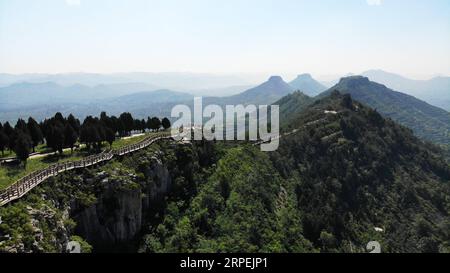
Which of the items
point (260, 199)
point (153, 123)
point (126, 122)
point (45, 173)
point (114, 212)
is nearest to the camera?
point (45, 173)

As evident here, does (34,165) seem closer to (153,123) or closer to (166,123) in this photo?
(153,123)

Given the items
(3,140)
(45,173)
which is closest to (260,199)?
(45,173)

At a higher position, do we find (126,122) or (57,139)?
(126,122)

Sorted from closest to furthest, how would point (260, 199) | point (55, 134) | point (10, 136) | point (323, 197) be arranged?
point (55, 134) < point (10, 136) < point (260, 199) < point (323, 197)

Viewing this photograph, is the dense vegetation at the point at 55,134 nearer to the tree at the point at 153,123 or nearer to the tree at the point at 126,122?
the tree at the point at 126,122

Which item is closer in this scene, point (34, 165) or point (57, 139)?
point (34, 165)

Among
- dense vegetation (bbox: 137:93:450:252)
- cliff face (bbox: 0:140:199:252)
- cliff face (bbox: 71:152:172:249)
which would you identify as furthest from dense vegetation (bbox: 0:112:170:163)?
dense vegetation (bbox: 137:93:450:252)

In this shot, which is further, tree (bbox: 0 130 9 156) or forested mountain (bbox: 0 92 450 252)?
tree (bbox: 0 130 9 156)

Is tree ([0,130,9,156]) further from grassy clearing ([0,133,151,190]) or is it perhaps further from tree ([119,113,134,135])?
tree ([119,113,134,135])

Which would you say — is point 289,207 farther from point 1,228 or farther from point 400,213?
point 1,228

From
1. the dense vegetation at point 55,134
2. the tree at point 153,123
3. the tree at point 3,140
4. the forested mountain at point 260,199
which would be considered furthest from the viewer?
the tree at point 153,123

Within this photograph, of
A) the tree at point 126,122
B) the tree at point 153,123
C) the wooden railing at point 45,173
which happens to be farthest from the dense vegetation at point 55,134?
the tree at point 153,123
